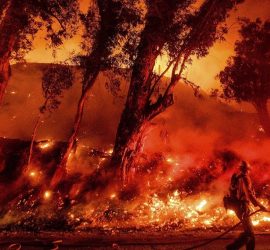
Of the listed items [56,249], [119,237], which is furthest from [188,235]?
[56,249]

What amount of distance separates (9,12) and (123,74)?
5.00 meters

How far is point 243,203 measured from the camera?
902 centimetres

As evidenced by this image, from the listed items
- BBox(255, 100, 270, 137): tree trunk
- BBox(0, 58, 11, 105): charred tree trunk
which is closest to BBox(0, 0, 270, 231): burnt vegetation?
BBox(0, 58, 11, 105): charred tree trunk

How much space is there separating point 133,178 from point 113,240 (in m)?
4.94

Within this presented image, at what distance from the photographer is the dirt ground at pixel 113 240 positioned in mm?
9766

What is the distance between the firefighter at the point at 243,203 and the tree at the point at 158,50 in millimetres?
5930

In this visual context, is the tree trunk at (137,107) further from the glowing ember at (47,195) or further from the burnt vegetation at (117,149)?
the glowing ember at (47,195)

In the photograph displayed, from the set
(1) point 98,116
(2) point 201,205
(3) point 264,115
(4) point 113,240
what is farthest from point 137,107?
(1) point 98,116

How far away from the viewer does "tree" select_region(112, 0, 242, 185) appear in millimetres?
14898

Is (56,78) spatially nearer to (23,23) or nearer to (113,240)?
(23,23)

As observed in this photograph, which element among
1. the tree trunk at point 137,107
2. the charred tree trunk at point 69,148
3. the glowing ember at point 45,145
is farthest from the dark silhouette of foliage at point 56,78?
the tree trunk at point 137,107

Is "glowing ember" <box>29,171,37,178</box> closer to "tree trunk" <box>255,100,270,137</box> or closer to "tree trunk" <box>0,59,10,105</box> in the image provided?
"tree trunk" <box>0,59,10,105</box>

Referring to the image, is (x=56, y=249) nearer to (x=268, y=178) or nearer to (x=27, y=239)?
(x=27, y=239)

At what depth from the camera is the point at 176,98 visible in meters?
29.9
